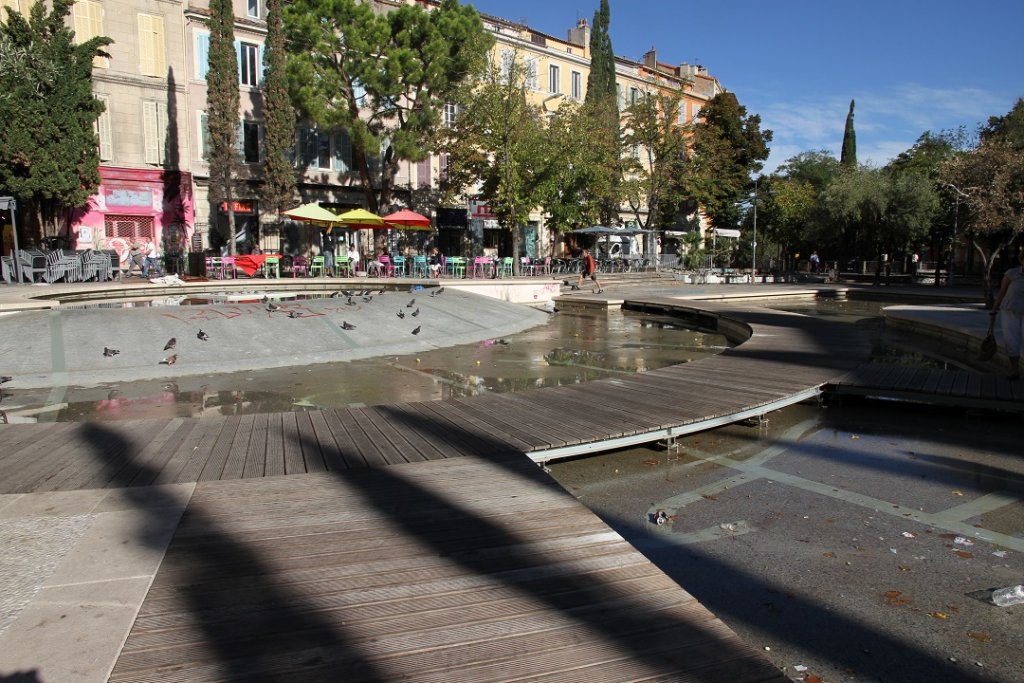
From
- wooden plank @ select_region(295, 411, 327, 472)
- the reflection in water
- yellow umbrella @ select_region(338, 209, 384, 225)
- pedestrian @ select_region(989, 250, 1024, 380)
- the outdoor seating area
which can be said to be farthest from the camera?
yellow umbrella @ select_region(338, 209, 384, 225)

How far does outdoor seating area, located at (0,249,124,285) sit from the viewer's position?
21312mm

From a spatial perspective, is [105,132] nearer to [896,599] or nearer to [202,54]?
[202,54]

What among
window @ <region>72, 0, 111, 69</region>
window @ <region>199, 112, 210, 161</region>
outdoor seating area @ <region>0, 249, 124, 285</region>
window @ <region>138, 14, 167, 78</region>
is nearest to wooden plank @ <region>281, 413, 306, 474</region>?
outdoor seating area @ <region>0, 249, 124, 285</region>

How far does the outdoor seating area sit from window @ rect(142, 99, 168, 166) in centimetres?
763

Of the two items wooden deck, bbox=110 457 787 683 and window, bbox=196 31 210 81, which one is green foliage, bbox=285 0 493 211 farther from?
wooden deck, bbox=110 457 787 683

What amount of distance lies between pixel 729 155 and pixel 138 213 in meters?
39.8

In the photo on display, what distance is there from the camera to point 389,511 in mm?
4398

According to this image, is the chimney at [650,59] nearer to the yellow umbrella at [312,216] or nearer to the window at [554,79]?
the window at [554,79]

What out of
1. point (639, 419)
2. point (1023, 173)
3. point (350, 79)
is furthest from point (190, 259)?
point (1023, 173)

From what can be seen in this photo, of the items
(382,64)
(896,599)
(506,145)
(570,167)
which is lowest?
(896,599)

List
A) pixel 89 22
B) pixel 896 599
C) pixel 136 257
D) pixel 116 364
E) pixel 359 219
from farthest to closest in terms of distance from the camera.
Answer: pixel 89 22
pixel 136 257
pixel 359 219
pixel 116 364
pixel 896 599

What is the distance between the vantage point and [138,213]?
97.2 ft

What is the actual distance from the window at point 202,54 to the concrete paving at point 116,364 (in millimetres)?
15414

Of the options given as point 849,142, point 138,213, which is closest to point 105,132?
point 138,213
